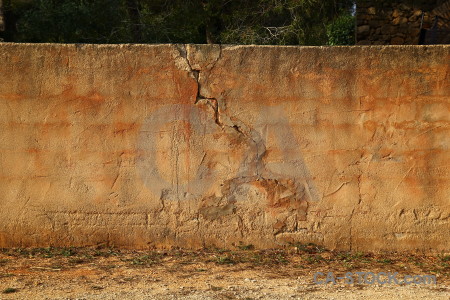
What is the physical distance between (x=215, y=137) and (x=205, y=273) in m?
1.22

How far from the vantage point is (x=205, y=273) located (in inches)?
199

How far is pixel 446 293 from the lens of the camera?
4.63m

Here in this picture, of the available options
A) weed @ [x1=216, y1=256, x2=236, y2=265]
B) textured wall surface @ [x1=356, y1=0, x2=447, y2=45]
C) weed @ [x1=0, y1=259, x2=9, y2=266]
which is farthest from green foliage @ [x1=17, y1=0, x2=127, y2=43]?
weed @ [x1=216, y1=256, x2=236, y2=265]

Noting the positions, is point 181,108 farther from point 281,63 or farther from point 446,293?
point 446,293

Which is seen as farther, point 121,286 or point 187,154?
point 187,154

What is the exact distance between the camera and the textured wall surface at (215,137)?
550cm

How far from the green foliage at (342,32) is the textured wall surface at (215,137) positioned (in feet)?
30.4

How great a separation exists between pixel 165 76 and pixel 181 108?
1.04 ft

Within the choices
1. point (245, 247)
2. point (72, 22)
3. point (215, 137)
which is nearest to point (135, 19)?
point (72, 22)

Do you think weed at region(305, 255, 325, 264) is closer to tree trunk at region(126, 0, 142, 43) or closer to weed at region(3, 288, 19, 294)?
weed at region(3, 288, 19, 294)

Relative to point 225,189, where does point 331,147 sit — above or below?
above

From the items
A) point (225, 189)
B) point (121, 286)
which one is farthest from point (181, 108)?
point (121, 286)

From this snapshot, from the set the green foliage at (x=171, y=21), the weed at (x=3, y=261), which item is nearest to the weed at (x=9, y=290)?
the weed at (x=3, y=261)

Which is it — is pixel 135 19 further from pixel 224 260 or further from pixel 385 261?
pixel 385 261
